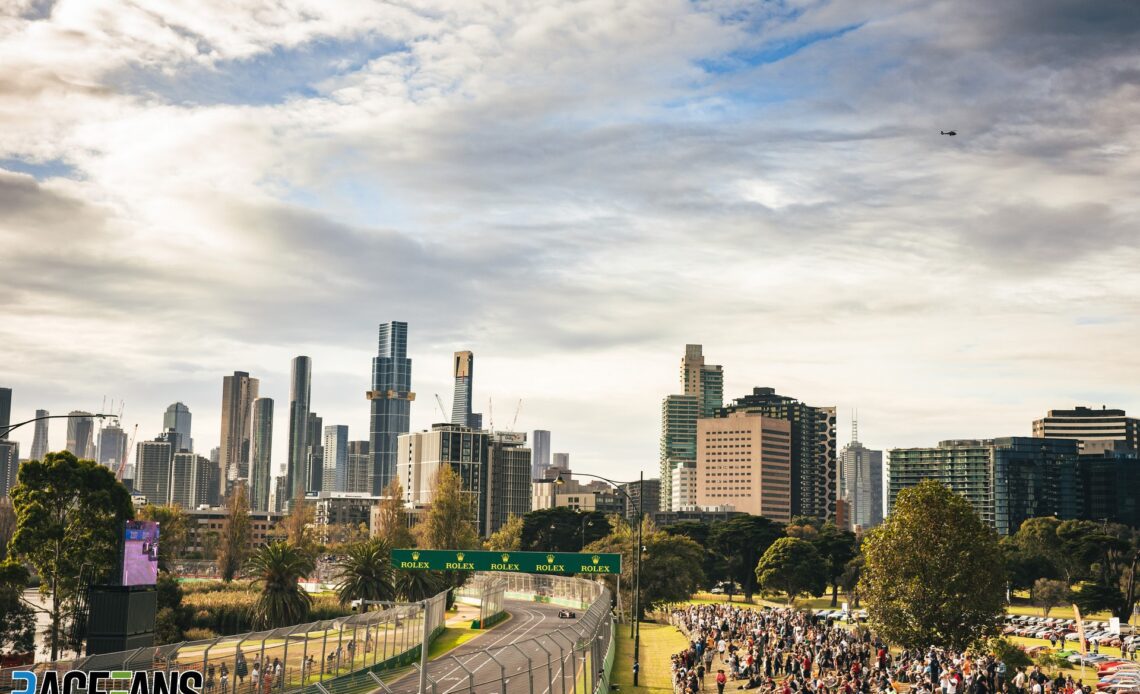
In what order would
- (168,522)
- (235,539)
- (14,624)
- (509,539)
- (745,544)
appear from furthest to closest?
(509,539) → (168,522) → (745,544) → (235,539) → (14,624)

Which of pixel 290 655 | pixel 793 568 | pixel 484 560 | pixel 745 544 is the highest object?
pixel 484 560

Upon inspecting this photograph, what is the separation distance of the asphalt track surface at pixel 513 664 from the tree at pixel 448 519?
2206 centimetres

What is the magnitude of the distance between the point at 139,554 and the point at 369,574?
133 ft

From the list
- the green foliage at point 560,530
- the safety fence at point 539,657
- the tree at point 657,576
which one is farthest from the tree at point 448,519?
the green foliage at point 560,530

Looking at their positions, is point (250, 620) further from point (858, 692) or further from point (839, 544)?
point (839, 544)

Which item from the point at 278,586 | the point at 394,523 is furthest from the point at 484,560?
the point at 394,523

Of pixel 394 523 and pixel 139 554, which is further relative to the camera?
pixel 394 523

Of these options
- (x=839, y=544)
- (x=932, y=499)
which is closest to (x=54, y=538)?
(x=932, y=499)

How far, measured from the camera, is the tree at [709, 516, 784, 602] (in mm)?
156000

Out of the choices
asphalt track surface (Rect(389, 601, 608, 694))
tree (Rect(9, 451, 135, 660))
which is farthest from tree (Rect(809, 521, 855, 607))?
tree (Rect(9, 451, 135, 660))

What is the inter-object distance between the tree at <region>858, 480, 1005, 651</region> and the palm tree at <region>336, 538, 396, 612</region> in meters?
42.9

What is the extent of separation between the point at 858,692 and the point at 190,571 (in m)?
159

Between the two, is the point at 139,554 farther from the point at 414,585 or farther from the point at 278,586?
the point at 414,585

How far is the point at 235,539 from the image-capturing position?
155250 mm
